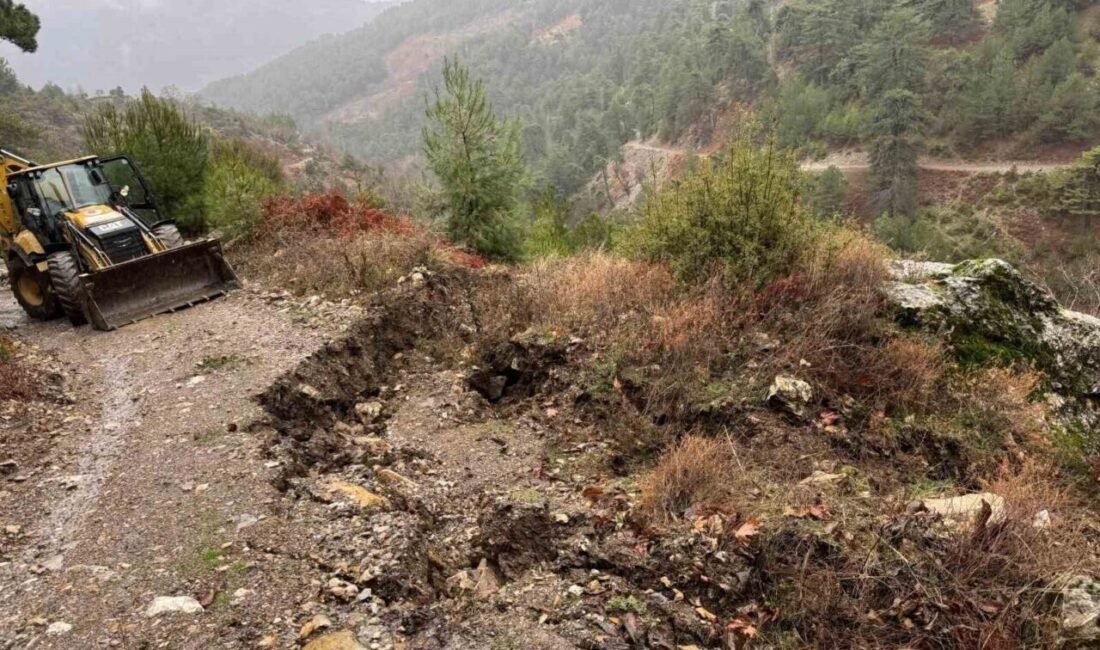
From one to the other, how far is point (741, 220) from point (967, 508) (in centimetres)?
392

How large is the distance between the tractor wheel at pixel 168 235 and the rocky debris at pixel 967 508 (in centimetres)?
1036

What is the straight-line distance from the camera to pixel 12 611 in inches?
143

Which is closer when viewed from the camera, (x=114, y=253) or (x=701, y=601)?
(x=701, y=601)

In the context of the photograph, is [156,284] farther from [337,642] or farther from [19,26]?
[19,26]

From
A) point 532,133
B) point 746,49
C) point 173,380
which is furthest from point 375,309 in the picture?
point 532,133

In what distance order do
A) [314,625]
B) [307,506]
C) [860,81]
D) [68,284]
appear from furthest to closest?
[860,81], [68,284], [307,506], [314,625]

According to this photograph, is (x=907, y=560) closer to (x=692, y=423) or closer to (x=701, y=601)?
(x=701, y=601)

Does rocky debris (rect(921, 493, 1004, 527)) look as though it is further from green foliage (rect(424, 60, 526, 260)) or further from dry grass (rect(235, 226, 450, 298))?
green foliage (rect(424, 60, 526, 260))

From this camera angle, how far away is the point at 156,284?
8922 millimetres

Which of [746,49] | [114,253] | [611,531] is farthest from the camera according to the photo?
[746,49]

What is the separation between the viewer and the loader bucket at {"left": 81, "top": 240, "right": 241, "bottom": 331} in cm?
845

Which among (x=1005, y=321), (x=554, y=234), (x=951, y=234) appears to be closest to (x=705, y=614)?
(x=1005, y=321)

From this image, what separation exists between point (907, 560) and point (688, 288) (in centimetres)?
390

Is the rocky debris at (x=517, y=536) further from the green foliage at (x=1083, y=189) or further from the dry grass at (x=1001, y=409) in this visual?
the green foliage at (x=1083, y=189)
